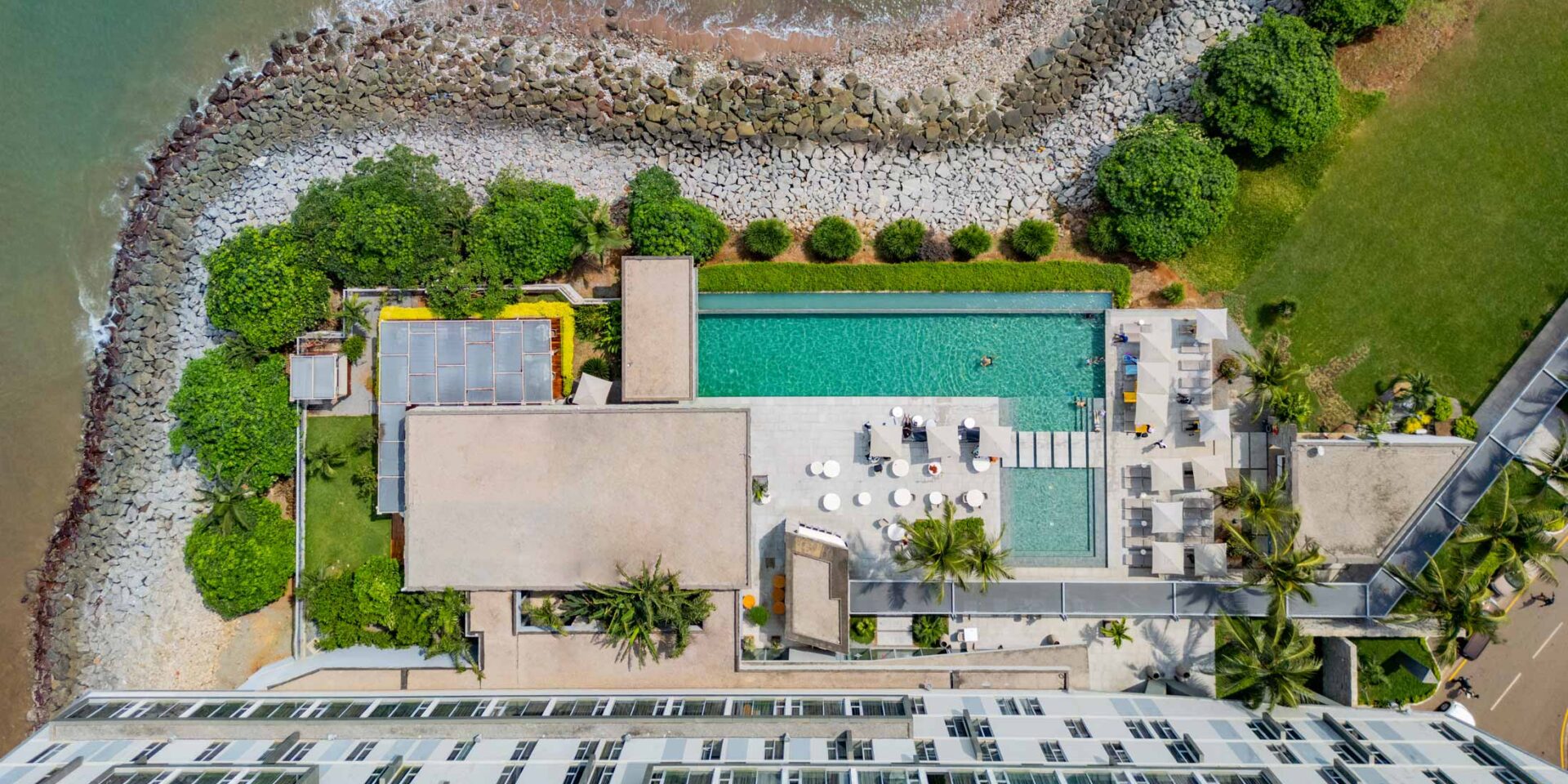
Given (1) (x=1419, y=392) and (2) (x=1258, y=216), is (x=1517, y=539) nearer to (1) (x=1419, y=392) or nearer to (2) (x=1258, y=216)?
Result: (1) (x=1419, y=392)

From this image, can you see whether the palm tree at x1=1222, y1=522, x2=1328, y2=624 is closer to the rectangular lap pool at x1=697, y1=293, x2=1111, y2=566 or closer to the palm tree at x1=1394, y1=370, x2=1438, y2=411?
the rectangular lap pool at x1=697, y1=293, x2=1111, y2=566

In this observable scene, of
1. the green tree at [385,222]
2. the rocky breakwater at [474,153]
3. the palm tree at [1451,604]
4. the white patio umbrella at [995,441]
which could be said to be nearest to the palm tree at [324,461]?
the rocky breakwater at [474,153]

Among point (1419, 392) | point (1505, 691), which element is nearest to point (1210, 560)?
point (1419, 392)

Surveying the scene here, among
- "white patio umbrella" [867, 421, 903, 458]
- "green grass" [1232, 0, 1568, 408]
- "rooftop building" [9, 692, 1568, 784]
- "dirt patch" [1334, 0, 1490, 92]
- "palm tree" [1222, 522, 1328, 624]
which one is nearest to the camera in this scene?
"rooftop building" [9, 692, 1568, 784]

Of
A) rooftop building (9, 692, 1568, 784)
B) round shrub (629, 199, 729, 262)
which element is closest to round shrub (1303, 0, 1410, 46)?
round shrub (629, 199, 729, 262)

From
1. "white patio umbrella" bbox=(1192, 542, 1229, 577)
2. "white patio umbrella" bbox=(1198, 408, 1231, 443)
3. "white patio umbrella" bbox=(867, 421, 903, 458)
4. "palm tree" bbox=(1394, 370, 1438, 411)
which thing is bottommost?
"white patio umbrella" bbox=(1192, 542, 1229, 577)
